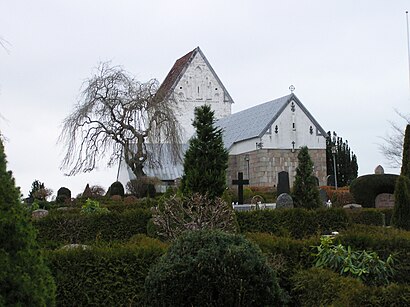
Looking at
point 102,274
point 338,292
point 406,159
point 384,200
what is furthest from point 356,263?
point 384,200

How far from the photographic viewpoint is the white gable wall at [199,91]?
52.2m

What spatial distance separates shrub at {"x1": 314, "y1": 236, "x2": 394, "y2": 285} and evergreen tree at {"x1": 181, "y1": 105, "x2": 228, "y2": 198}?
14.9ft

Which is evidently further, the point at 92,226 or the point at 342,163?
the point at 342,163

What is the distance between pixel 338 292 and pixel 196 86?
47118 millimetres

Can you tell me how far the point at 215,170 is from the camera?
1209cm

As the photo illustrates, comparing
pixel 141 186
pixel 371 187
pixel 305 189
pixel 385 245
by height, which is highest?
pixel 141 186

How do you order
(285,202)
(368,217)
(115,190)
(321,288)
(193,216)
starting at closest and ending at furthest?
(321,288)
(193,216)
(368,217)
(285,202)
(115,190)

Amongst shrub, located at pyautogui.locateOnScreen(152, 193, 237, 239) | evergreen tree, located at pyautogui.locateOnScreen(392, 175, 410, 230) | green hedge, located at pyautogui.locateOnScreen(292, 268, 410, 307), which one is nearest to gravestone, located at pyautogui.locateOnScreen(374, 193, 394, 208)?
evergreen tree, located at pyautogui.locateOnScreen(392, 175, 410, 230)

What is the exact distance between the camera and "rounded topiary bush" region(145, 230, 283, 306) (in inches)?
240

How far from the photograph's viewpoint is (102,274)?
7.24 metres

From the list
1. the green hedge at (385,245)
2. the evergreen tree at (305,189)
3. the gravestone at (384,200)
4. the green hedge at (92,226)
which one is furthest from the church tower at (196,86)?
the green hedge at (385,245)

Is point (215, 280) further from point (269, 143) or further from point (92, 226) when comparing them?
point (269, 143)

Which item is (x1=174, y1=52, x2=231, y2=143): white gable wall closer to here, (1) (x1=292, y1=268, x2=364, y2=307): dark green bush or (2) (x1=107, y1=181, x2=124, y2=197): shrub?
(2) (x1=107, y1=181, x2=124, y2=197): shrub

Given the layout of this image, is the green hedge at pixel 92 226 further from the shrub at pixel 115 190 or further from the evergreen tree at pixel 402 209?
the shrub at pixel 115 190
